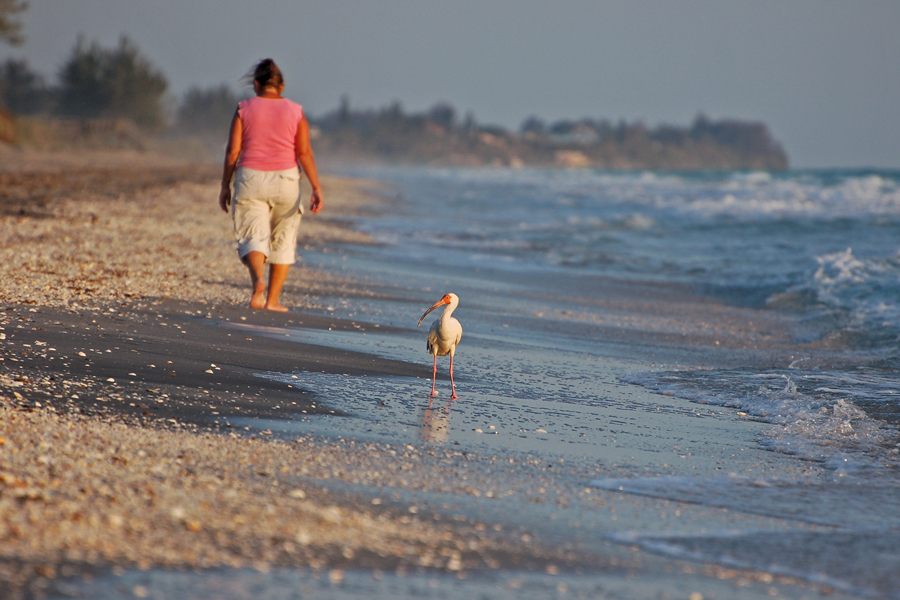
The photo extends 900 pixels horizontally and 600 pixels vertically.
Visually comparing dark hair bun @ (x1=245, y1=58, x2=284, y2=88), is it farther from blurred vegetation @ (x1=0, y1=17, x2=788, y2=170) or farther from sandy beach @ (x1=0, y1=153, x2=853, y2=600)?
blurred vegetation @ (x1=0, y1=17, x2=788, y2=170)

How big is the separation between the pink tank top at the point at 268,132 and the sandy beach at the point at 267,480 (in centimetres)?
109

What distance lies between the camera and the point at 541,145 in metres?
147

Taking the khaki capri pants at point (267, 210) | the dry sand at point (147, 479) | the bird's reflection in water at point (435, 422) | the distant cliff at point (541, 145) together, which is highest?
the distant cliff at point (541, 145)

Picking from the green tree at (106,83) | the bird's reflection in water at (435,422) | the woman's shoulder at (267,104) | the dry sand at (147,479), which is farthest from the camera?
the green tree at (106,83)

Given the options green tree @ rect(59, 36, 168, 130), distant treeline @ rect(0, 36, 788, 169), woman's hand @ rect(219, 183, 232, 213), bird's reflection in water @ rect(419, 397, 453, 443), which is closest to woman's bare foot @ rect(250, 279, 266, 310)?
woman's hand @ rect(219, 183, 232, 213)

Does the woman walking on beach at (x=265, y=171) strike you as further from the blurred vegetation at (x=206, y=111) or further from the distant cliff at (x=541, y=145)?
the distant cliff at (x=541, y=145)

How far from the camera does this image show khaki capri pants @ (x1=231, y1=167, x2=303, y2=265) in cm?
564

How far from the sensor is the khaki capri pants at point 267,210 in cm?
564

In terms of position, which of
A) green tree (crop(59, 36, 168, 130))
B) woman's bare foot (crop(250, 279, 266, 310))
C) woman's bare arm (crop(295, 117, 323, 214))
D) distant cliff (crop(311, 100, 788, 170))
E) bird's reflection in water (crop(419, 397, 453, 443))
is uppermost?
distant cliff (crop(311, 100, 788, 170))

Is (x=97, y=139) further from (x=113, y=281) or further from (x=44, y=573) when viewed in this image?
(x=44, y=573)

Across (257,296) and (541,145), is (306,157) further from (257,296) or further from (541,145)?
(541,145)

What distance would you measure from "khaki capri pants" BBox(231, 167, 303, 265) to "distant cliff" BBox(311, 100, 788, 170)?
5063 inches

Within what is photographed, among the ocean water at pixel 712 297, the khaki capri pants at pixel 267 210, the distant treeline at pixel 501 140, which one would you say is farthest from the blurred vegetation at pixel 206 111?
the khaki capri pants at pixel 267 210

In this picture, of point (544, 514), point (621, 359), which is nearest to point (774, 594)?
point (544, 514)
